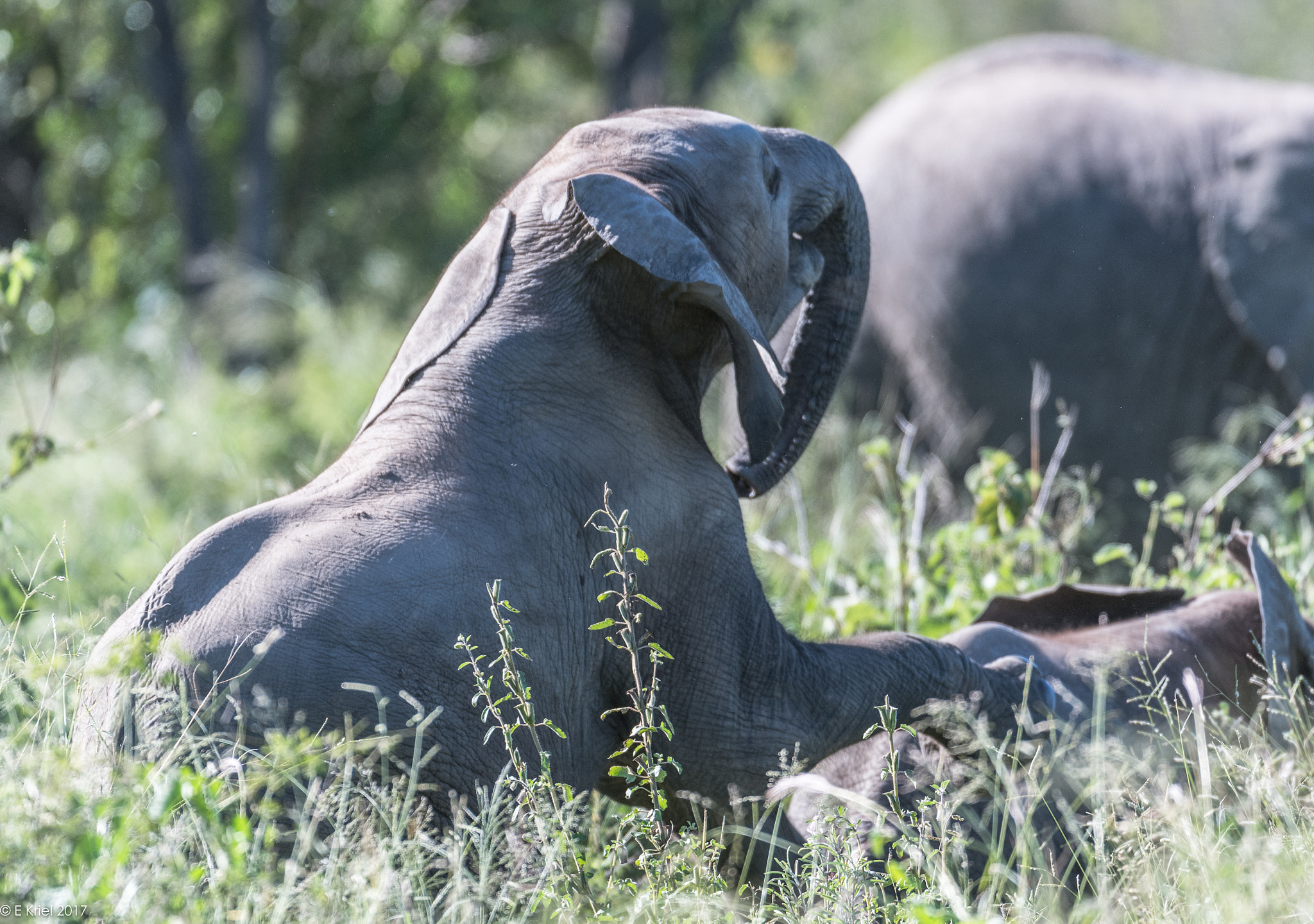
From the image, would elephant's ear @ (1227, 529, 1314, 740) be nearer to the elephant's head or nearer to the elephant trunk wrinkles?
the elephant trunk wrinkles

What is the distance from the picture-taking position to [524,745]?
2836 mm

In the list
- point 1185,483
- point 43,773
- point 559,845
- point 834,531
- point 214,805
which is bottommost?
point 1185,483

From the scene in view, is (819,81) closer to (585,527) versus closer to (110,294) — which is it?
(110,294)

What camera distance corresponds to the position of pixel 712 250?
130 inches

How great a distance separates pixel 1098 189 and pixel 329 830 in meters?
5.94

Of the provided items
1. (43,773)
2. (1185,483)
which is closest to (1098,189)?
(1185,483)

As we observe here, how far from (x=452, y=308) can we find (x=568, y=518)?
1.82ft

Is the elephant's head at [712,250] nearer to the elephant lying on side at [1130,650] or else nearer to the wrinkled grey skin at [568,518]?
the wrinkled grey skin at [568,518]

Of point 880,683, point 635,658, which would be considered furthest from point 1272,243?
point 635,658

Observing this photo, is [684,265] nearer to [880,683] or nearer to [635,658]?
[635,658]

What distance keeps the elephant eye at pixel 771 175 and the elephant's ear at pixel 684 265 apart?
1.68 feet

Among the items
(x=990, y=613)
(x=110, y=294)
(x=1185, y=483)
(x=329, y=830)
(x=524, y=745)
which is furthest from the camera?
(x=110, y=294)

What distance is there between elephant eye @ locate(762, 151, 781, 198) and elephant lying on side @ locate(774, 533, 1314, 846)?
1062 millimetres

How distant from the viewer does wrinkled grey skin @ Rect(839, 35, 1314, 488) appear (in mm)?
7234
